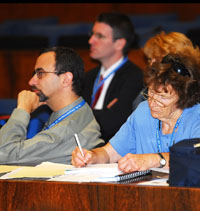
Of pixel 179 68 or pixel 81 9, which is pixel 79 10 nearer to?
pixel 81 9

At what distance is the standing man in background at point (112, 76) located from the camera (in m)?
3.68

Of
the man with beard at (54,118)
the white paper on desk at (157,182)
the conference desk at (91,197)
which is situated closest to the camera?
the conference desk at (91,197)

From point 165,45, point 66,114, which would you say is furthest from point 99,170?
point 165,45

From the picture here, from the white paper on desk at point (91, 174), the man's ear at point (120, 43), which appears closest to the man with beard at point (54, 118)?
the white paper on desk at point (91, 174)

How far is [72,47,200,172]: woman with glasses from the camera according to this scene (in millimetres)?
2107

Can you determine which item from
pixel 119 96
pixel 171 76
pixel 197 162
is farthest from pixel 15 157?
pixel 119 96

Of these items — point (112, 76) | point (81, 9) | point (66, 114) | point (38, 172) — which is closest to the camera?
point (38, 172)

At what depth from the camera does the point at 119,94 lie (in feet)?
12.9

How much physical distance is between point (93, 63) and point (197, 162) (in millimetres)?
3463

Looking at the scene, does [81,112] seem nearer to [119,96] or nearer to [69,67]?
[69,67]

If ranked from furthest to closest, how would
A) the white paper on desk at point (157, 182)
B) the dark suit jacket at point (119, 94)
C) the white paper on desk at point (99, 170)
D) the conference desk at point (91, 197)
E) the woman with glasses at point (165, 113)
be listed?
the dark suit jacket at point (119, 94)
the woman with glasses at point (165, 113)
the white paper on desk at point (99, 170)
the white paper on desk at point (157, 182)
the conference desk at point (91, 197)

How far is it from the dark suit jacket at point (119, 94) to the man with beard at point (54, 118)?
0.68 m

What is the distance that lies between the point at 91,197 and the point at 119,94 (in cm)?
232

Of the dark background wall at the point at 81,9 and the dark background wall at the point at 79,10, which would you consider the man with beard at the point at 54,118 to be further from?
the dark background wall at the point at 81,9
